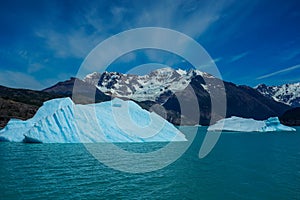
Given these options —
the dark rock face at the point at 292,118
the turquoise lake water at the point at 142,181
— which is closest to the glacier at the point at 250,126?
the dark rock face at the point at 292,118

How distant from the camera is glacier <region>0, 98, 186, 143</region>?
22953mm

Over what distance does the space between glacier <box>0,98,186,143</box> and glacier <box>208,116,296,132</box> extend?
4014 centimetres

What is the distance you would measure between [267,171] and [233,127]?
54.7 metres

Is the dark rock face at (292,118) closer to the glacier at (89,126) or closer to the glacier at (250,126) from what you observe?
the glacier at (250,126)

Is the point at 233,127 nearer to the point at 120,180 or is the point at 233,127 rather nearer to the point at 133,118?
the point at 133,118

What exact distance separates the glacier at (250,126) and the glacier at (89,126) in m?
40.1

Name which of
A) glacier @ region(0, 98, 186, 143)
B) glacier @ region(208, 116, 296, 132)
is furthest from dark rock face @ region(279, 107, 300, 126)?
glacier @ region(0, 98, 186, 143)

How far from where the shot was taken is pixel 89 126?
24.1 m

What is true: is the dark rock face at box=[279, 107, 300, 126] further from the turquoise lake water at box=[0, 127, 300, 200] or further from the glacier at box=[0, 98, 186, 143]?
the turquoise lake water at box=[0, 127, 300, 200]

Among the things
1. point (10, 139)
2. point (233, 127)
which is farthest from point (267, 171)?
point (233, 127)

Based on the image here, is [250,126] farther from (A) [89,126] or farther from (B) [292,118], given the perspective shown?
(A) [89,126]

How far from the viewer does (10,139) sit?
2539cm

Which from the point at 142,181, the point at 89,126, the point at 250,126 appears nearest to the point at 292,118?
the point at 250,126

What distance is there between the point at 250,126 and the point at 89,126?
52.3 m
